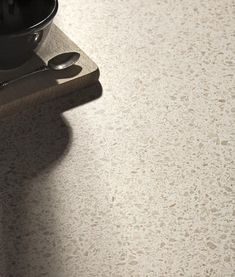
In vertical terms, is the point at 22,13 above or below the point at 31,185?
above

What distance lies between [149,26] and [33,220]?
474mm

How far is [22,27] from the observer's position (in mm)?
904

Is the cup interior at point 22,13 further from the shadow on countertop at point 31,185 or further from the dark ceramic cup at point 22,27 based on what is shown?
the shadow on countertop at point 31,185

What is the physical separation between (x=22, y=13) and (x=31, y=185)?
0.26 metres

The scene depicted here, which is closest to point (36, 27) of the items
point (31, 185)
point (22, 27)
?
point (22, 27)

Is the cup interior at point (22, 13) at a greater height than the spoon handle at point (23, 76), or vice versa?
the cup interior at point (22, 13)

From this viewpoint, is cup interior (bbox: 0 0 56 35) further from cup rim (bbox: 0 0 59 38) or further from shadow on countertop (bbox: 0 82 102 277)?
shadow on countertop (bbox: 0 82 102 277)

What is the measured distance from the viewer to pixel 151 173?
86 centimetres

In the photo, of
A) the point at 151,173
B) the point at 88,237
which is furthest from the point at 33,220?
the point at 151,173

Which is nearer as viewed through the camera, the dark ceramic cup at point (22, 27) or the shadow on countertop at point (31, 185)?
the shadow on countertop at point (31, 185)

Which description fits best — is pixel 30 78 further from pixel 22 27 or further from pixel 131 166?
pixel 131 166

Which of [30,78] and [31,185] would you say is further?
[30,78]

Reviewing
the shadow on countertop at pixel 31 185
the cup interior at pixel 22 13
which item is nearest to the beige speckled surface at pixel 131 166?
the shadow on countertop at pixel 31 185

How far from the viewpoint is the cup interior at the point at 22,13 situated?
2.90 ft
